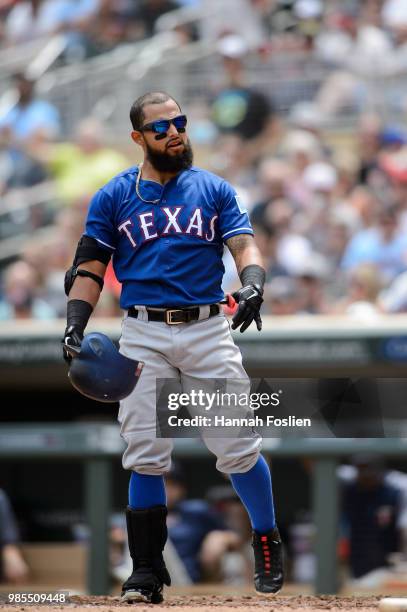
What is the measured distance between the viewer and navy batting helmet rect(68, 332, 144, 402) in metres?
3.96

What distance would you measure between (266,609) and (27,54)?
24.3 ft

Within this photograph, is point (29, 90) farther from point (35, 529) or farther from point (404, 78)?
point (35, 529)

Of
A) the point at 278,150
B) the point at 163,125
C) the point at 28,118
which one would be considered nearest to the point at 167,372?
the point at 163,125

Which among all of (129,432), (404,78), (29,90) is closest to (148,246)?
(129,432)

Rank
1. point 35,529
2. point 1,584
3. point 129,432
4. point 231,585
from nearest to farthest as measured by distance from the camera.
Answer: point 129,432, point 231,585, point 1,584, point 35,529

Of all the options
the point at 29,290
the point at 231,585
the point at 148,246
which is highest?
the point at 29,290

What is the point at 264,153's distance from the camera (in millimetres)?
8883

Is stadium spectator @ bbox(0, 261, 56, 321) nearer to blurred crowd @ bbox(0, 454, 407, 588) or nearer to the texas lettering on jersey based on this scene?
blurred crowd @ bbox(0, 454, 407, 588)

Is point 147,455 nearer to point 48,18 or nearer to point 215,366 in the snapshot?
point 215,366

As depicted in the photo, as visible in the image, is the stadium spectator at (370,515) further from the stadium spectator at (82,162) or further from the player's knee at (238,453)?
the stadium spectator at (82,162)

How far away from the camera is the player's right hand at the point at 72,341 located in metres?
3.99

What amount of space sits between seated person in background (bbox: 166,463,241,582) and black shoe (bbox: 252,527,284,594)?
2505 mm

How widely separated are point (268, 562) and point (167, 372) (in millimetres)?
754

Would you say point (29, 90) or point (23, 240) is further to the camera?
point (29, 90)
